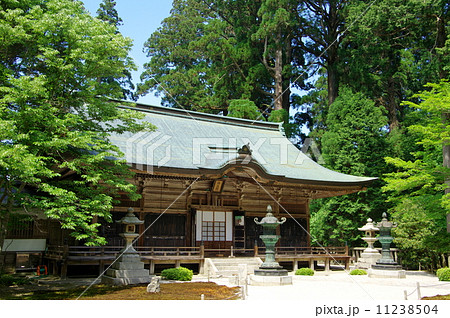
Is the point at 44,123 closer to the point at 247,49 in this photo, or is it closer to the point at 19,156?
the point at 19,156

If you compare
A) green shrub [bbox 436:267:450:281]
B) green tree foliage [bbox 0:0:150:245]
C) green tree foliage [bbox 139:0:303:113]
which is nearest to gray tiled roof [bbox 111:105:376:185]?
green tree foliage [bbox 0:0:150:245]

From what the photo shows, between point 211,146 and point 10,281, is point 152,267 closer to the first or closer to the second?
point 10,281

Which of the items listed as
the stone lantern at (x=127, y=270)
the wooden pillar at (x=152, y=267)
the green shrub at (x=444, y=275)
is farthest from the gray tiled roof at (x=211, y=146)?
the green shrub at (x=444, y=275)

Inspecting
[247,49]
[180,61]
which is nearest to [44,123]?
[247,49]

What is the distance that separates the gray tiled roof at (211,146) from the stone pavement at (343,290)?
18.8 feet

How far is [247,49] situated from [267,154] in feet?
66.6

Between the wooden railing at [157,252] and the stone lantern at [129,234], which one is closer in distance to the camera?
the stone lantern at [129,234]

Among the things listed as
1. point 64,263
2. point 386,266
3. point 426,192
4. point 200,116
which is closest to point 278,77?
point 200,116

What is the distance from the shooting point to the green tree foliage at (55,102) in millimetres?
10242

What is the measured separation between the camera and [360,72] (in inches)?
1300

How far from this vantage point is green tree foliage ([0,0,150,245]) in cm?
1024

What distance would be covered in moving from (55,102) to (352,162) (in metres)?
21.2

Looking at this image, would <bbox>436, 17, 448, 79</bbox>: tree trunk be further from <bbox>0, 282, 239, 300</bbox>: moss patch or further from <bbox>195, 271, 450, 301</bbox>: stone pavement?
<bbox>0, 282, 239, 300</bbox>: moss patch

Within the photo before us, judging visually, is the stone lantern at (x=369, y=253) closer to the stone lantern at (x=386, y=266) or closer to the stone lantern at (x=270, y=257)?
the stone lantern at (x=386, y=266)
